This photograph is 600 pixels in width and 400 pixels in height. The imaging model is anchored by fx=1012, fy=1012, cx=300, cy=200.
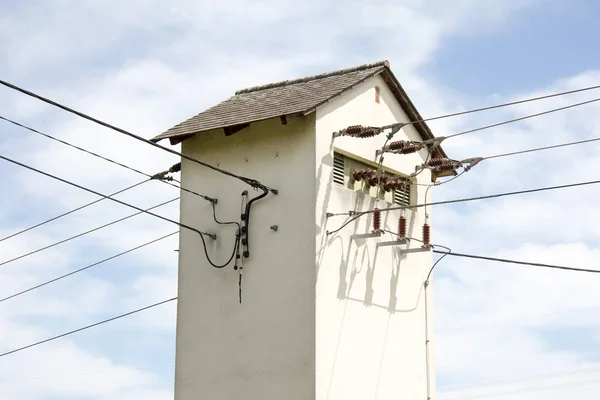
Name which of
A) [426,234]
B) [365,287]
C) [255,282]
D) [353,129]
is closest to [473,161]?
[426,234]

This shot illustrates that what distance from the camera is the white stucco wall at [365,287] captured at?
17172mm

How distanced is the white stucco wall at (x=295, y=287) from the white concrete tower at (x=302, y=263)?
2cm

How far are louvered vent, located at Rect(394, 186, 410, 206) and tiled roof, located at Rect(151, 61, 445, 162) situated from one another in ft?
4.29

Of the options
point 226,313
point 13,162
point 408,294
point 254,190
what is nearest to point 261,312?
point 226,313

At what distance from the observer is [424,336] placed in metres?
19.7

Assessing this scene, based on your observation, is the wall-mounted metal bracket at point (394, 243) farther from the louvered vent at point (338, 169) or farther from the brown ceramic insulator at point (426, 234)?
the louvered vent at point (338, 169)

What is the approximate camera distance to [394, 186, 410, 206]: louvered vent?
19797 millimetres

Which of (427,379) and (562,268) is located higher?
(562,268)

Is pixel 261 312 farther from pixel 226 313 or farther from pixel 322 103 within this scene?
pixel 322 103

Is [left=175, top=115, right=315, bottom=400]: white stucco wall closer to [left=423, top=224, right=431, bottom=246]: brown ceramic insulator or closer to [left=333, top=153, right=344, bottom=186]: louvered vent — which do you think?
[left=333, top=153, right=344, bottom=186]: louvered vent

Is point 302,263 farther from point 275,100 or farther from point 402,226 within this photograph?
point 275,100

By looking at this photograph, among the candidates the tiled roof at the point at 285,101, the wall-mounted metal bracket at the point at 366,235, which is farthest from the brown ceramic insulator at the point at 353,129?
the wall-mounted metal bracket at the point at 366,235

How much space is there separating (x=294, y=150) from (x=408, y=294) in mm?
3830

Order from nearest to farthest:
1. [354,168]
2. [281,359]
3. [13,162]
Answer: [13,162] → [281,359] → [354,168]
